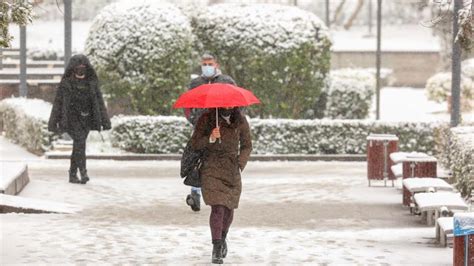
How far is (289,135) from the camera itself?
23297mm

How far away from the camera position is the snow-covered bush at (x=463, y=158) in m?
14.7

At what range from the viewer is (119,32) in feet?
80.4

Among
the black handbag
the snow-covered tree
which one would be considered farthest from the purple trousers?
the snow-covered tree

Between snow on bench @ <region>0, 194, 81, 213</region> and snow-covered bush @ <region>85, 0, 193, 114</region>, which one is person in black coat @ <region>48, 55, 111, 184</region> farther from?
snow-covered bush @ <region>85, 0, 193, 114</region>

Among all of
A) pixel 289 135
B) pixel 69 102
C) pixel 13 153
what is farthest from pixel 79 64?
pixel 289 135

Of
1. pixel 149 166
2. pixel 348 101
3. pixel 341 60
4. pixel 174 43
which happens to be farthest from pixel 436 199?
pixel 341 60

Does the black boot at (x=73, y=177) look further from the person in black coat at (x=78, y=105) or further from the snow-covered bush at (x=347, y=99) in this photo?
the snow-covered bush at (x=347, y=99)

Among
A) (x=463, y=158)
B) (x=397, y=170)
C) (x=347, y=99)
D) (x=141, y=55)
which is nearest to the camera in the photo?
(x=463, y=158)

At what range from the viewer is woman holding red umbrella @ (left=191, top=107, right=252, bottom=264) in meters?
10.9

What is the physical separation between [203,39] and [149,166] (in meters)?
5.45

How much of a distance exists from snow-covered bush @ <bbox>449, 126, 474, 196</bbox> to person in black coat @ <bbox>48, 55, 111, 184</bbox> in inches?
187

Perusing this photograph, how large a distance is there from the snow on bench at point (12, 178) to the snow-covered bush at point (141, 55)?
24.2ft

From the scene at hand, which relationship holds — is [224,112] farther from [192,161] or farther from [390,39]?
[390,39]

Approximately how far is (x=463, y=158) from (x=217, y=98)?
5.28 m
